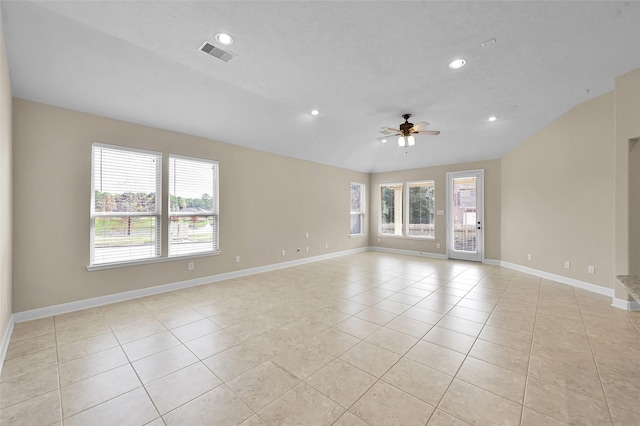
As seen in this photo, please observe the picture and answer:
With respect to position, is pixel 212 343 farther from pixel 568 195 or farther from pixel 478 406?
pixel 568 195

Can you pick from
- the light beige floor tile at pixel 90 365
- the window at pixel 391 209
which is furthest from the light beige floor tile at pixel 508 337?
the window at pixel 391 209

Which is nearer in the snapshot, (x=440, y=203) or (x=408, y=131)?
(x=408, y=131)

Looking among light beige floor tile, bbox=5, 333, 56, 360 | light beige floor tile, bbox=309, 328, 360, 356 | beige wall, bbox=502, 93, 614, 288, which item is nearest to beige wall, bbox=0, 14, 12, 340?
light beige floor tile, bbox=5, 333, 56, 360

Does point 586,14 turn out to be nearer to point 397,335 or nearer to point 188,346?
point 397,335

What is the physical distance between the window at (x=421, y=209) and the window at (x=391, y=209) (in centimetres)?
35

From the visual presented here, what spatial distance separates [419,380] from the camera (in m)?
2.09

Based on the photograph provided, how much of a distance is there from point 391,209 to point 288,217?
154 inches

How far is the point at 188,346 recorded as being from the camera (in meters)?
2.63

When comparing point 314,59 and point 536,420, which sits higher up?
point 314,59

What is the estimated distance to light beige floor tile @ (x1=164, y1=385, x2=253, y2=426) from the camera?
5.51 ft

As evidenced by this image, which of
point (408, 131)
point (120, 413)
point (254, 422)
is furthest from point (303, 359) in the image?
point (408, 131)

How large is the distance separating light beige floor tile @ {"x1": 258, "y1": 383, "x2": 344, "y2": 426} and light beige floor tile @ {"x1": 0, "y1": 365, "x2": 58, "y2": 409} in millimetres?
1740

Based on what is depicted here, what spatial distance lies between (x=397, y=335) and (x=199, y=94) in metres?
4.09

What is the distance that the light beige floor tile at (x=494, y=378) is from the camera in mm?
1945
